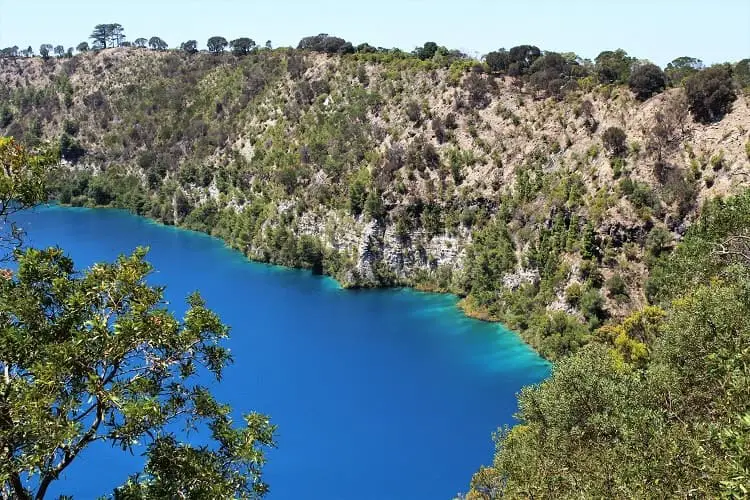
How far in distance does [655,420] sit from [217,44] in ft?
447

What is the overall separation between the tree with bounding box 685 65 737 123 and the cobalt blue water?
87.5ft

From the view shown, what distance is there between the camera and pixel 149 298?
11.7 metres

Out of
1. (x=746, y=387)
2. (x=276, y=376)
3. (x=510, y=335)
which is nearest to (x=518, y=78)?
(x=510, y=335)

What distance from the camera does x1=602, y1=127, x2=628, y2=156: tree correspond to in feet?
191

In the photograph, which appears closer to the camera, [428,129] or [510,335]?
[510,335]

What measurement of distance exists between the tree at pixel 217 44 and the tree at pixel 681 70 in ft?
310

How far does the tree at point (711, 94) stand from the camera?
55.1 meters

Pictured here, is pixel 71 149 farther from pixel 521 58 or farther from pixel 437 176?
pixel 521 58

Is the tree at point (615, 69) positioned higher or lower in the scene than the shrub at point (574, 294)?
higher

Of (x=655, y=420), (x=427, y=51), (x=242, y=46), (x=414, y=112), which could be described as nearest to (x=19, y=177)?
(x=655, y=420)

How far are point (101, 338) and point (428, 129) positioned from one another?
68.6m

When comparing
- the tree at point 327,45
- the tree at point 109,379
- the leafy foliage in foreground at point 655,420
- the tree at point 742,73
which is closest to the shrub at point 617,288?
the leafy foliage in foreground at point 655,420

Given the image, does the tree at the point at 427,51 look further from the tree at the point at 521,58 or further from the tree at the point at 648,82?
the tree at the point at 648,82

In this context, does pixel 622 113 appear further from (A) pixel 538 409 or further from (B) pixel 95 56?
(B) pixel 95 56
